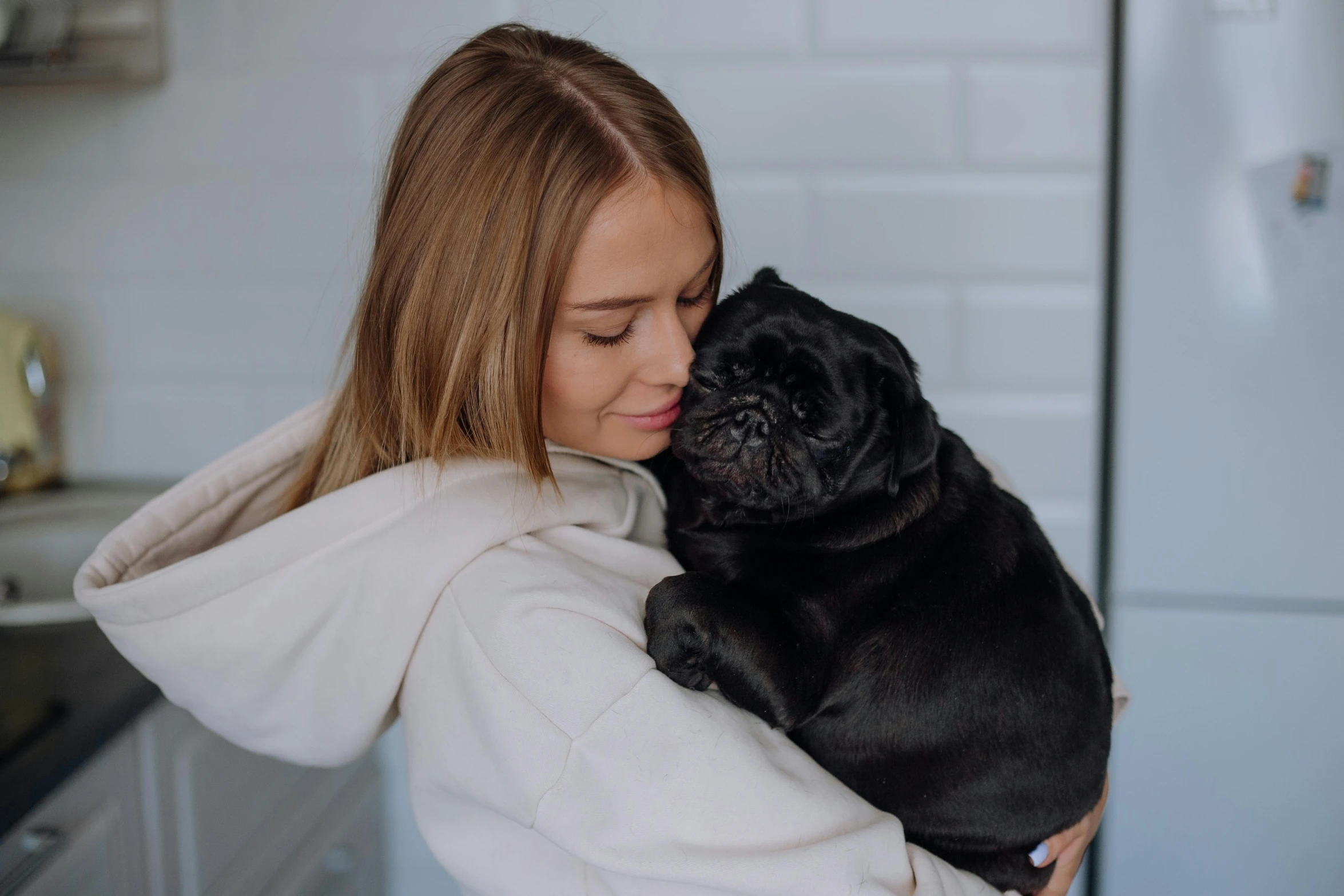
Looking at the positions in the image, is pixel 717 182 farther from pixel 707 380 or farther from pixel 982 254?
pixel 707 380

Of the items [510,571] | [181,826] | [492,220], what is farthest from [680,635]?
[181,826]

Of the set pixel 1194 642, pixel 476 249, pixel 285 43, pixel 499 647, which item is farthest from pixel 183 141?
pixel 1194 642

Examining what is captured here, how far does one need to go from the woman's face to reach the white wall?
0.88 meters

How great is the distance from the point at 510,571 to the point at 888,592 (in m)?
0.42

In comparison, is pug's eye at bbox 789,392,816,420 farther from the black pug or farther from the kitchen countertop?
the kitchen countertop

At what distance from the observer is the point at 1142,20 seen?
6.12ft

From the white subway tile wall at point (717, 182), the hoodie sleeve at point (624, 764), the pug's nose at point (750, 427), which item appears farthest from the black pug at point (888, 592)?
the white subway tile wall at point (717, 182)

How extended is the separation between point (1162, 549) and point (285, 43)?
198 cm

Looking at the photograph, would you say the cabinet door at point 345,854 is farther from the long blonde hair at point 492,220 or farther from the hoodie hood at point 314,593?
the long blonde hair at point 492,220

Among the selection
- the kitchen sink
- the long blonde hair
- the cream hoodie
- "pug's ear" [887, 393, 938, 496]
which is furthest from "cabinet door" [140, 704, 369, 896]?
"pug's ear" [887, 393, 938, 496]

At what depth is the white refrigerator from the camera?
6.09ft

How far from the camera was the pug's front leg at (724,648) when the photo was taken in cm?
100

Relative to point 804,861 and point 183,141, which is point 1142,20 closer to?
point 804,861

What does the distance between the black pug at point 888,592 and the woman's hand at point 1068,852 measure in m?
0.03
